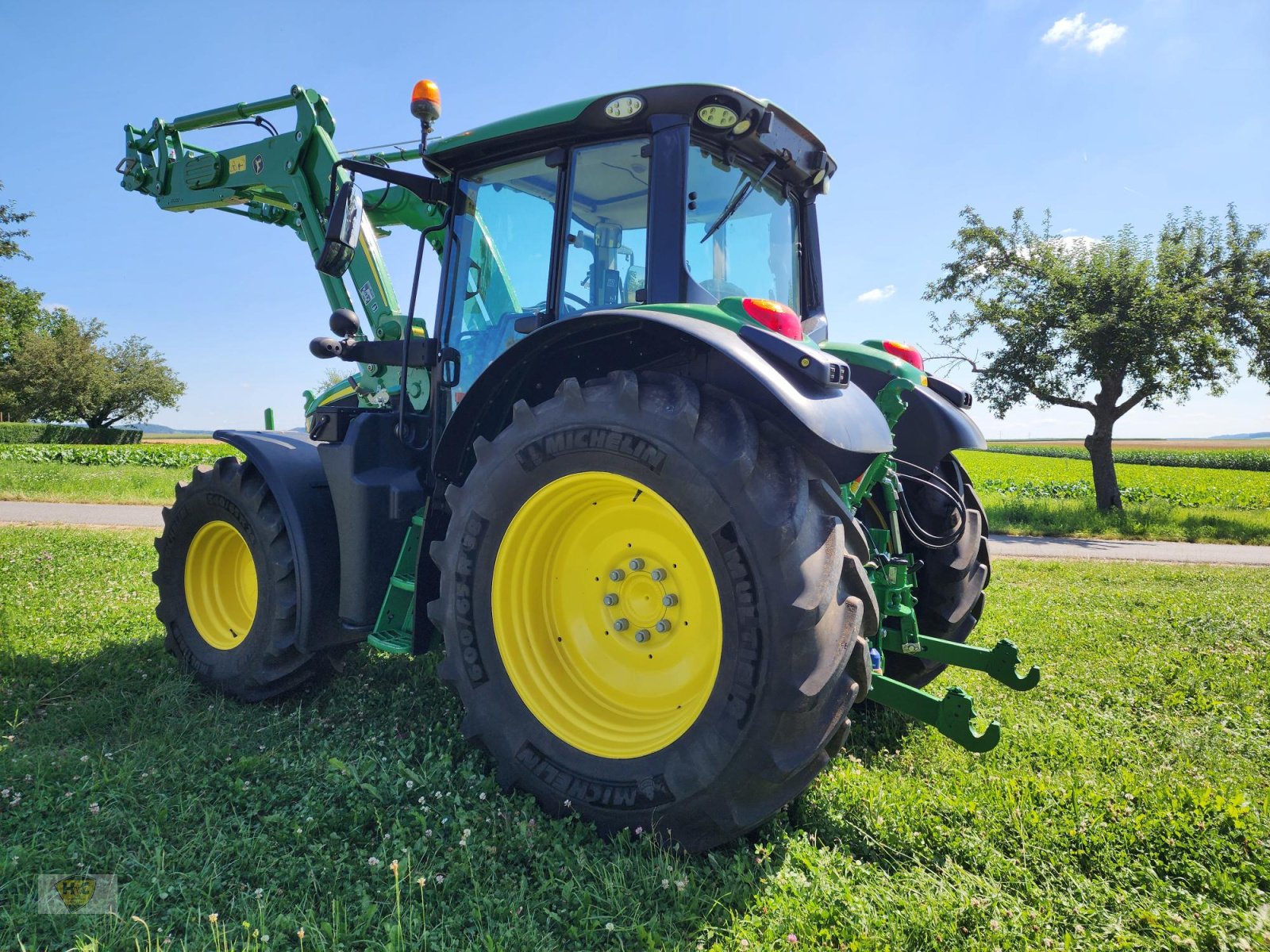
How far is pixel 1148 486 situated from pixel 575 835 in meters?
23.7

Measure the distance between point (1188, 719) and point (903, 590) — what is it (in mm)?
1820

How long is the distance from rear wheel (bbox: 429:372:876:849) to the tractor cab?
0.77 m

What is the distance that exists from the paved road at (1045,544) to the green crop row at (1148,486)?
602 cm

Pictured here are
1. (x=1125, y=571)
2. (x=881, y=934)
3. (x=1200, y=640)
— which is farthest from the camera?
(x=1125, y=571)

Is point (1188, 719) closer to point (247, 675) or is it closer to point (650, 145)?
point (650, 145)

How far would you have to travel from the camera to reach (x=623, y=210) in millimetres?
3176

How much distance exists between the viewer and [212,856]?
7.63 ft

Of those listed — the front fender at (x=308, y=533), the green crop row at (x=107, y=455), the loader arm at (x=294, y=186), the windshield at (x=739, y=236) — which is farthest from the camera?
the green crop row at (x=107, y=455)

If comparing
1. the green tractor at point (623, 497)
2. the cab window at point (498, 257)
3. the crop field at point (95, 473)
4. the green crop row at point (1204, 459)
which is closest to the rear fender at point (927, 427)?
the green tractor at point (623, 497)

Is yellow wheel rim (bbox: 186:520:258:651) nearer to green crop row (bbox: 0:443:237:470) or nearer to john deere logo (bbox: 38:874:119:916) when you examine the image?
john deere logo (bbox: 38:874:119:916)

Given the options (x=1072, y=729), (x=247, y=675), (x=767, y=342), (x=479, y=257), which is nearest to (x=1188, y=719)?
(x=1072, y=729)

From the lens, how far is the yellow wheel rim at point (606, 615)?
8.27 feet

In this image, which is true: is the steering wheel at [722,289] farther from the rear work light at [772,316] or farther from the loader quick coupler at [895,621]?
the loader quick coupler at [895,621]

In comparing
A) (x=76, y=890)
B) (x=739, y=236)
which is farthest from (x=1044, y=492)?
(x=76, y=890)
